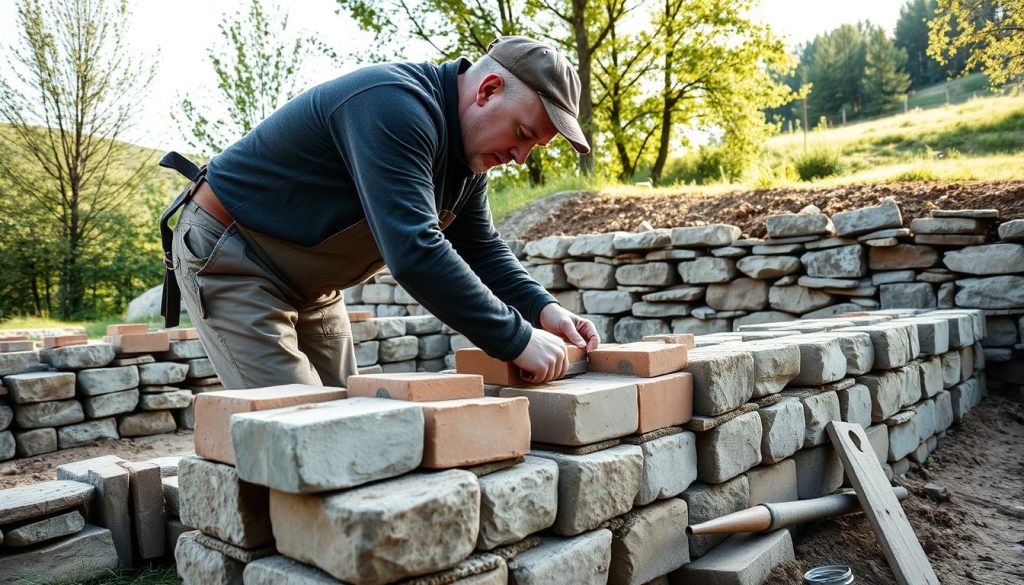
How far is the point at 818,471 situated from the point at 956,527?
65cm

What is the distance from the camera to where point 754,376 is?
2621mm

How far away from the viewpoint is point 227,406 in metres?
1.61

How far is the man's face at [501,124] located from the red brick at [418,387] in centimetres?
76

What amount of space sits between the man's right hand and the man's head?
56cm

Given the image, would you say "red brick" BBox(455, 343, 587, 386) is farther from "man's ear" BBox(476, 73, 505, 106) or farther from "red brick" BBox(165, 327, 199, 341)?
"red brick" BBox(165, 327, 199, 341)

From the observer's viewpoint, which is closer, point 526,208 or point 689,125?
point 526,208

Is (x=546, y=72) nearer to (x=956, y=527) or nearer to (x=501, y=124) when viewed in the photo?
(x=501, y=124)

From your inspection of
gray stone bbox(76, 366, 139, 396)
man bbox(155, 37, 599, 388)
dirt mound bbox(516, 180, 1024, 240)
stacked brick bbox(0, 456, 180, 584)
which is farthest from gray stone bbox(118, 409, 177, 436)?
dirt mound bbox(516, 180, 1024, 240)

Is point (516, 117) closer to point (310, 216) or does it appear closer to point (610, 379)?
point (310, 216)

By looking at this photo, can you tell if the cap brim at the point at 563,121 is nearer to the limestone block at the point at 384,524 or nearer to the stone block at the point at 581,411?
the stone block at the point at 581,411

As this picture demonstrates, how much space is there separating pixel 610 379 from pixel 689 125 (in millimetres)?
16643

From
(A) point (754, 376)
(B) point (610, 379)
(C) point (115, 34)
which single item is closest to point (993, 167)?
(A) point (754, 376)

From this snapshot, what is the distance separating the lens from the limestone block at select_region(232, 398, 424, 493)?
4.31 ft

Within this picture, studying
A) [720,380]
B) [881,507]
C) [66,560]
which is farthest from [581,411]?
[66,560]
